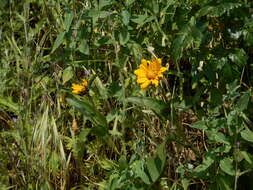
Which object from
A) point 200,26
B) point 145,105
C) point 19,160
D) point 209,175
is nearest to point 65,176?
point 19,160

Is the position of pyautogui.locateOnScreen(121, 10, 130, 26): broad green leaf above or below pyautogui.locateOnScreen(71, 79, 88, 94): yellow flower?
above

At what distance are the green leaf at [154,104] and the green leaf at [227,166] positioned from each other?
0.31 m

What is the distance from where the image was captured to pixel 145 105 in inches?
67.7

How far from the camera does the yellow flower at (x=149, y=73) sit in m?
1.65

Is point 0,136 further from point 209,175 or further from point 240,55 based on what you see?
point 240,55

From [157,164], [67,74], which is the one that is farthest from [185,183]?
[67,74]

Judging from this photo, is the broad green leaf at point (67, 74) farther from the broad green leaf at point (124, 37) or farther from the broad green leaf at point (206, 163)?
the broad green leaf at point (206, 163)

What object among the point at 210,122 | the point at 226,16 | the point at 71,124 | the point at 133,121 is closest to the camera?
the point at 210,122

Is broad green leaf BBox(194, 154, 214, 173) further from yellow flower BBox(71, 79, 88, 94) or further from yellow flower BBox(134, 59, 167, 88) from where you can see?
yellow flower BBox(71, 79, 88, 94)

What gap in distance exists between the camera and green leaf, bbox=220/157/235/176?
4.98 feet

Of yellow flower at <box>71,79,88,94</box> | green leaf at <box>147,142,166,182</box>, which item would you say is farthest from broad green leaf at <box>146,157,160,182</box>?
yellow flower at <box>71,79,88,94</box>

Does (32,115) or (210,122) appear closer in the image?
(210,122)

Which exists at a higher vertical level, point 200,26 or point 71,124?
point 200,26

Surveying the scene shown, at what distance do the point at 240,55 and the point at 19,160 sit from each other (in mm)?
892
